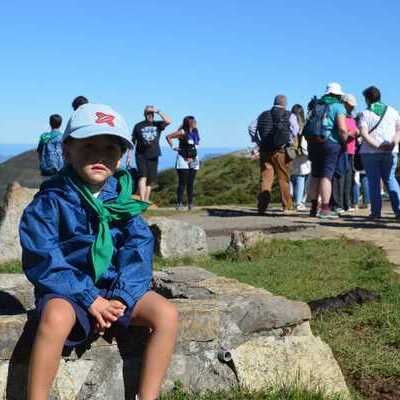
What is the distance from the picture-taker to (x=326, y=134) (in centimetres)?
1248

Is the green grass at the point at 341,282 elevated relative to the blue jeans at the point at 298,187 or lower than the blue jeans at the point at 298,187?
lower

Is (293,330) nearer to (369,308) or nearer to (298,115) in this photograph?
(369,308)

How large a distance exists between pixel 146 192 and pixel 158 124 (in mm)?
1337

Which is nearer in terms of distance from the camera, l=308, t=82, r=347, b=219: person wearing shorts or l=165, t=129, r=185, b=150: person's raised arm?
l=308, t=82, r=347, b=219: person wearing shorts

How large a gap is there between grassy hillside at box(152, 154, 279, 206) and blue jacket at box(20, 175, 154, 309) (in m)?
18.7

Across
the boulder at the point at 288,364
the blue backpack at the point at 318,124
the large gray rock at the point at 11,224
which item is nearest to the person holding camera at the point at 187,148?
the blue backpack at the point at 318,124

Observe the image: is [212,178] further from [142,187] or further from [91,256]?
[91,256]

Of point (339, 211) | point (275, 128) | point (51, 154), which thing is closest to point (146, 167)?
point (275, 128)

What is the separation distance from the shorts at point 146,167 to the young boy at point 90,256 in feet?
34.6

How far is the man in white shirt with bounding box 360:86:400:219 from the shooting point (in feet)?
39.3

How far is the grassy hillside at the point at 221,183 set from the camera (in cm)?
2545

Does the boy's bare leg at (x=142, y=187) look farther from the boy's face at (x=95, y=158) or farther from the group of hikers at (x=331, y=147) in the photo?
the boy's face at (x=95, y=158)

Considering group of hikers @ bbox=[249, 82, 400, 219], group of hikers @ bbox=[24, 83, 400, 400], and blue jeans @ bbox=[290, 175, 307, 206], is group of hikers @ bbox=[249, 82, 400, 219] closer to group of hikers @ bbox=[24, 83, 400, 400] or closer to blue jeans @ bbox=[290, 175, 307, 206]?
blue jeans @ bbox=[290, 175, 307, 206]

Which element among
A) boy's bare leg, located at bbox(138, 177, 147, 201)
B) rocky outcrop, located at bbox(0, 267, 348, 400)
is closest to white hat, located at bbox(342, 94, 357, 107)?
boy's bare leg, located at bbox(138, 177, 147, 201)
